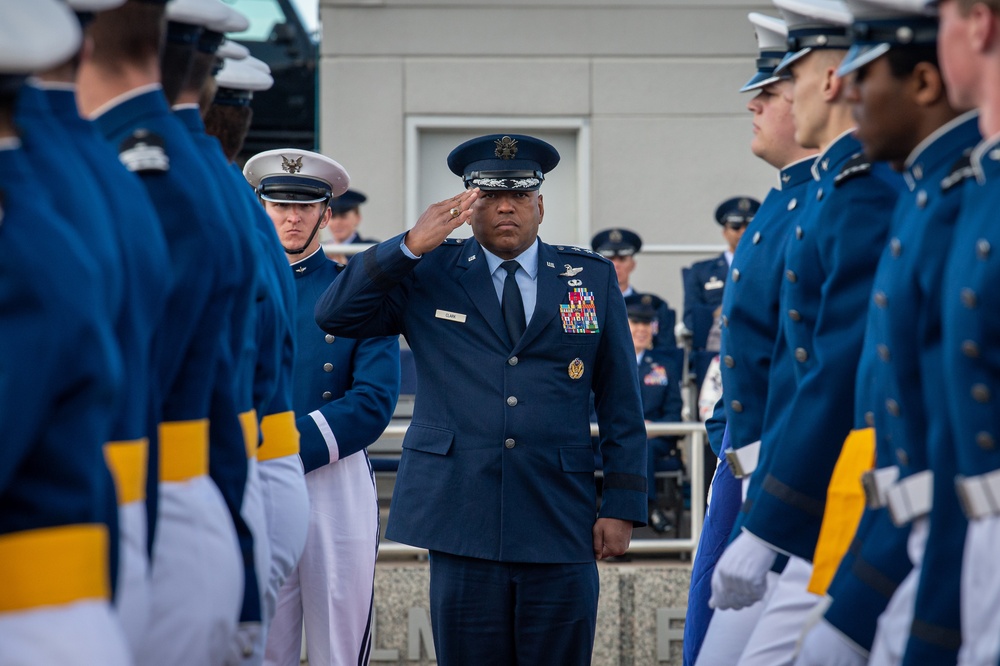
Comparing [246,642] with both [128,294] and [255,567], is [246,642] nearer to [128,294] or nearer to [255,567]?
[255,567]

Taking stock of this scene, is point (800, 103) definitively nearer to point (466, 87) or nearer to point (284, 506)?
point (284, 506)

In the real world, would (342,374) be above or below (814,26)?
below

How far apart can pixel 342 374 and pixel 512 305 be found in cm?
79

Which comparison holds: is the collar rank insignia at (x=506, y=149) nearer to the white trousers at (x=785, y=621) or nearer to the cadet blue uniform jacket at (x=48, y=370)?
the white trousers at (x=785, y=621)

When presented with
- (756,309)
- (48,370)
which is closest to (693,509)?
(756,309)

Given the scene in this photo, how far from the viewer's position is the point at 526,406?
4586 mm

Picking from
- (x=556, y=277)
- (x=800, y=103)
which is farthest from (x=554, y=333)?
(x=800, y=103)

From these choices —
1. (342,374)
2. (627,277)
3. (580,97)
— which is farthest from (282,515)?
(580,97)

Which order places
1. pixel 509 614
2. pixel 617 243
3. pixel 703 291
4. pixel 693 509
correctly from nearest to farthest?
pixel 509 614
pixel 693 509
pixel 703 291
pixel 617 243

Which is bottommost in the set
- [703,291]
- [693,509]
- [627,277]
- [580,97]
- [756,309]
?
[693,509]

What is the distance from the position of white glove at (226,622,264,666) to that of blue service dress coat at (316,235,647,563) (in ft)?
5.18

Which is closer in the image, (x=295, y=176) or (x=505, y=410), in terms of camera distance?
(x=505, y=410)

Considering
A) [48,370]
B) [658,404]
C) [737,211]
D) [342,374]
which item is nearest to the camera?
[48,370]

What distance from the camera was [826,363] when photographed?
332cm
